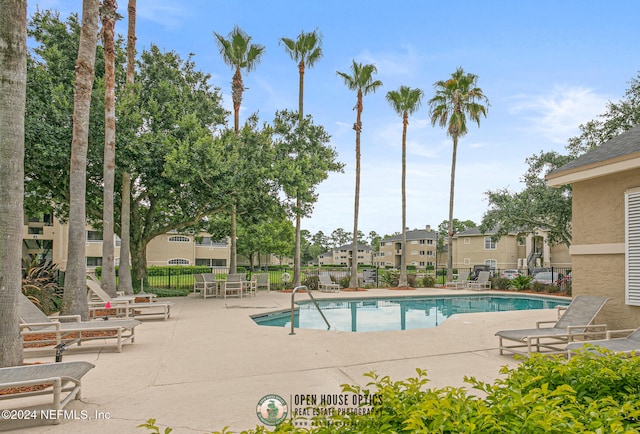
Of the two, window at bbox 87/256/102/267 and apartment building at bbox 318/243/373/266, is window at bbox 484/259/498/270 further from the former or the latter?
apartment building at bbox 318/243/373/266

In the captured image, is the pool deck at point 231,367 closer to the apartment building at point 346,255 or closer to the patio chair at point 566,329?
the patio chair at point 566,329

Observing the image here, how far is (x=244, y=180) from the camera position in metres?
14.8

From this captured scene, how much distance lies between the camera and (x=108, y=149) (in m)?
11.7

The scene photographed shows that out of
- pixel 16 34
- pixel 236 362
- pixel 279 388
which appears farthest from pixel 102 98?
pixel 279 388

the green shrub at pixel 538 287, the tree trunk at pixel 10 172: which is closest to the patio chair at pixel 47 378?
the tree trunk at pixel 10 172

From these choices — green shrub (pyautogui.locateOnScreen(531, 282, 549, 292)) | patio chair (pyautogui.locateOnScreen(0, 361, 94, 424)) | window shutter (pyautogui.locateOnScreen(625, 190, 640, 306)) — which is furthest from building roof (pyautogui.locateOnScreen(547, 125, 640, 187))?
green shrub (pyautogui.locateOnScreen(531, 282, 549, 292))

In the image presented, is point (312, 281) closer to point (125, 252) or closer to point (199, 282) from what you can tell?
point (199, 282)

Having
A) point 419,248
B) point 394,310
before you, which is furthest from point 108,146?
point 419,248

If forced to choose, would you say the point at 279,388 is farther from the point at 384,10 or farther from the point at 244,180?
the point at 384,10

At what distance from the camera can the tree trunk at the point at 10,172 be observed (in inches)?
192

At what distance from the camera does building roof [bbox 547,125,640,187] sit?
6.74 m

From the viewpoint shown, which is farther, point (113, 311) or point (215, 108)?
point (215, 108)

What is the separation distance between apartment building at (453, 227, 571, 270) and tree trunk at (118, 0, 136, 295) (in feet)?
112

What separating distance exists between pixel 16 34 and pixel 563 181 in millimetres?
9763
